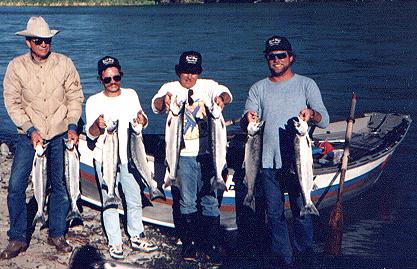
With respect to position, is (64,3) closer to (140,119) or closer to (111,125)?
(140,119)

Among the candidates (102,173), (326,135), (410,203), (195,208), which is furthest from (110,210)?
(410,203)

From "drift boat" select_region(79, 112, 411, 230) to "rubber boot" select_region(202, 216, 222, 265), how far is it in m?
0.72

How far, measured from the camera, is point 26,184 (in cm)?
659

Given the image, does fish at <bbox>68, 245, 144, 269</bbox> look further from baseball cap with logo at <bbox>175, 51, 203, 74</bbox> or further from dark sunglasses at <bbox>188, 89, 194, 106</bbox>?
baseball cap with logo at <bbox>175, 51, 203, 74</bbox>

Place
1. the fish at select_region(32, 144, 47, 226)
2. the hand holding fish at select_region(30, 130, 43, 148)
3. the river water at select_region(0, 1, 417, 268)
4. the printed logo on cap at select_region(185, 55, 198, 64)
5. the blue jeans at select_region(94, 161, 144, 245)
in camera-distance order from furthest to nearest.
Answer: the river water at select_region(0, 1, 417, 268)
the blue jeans at select_region(94, 161, 144, 245)
the printed logo on cap at select_region(185, 55, 198, 64)
the fish at select_region(32, 144, 47, 226)
the hand holding fish at select_region(30, 130, 43, 148)

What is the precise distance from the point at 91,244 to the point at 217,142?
248 centimetres

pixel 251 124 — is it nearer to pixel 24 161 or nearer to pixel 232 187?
pixel 232 187

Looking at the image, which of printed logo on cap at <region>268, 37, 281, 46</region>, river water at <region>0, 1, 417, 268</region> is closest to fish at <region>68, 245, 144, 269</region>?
printed logo on cap at <region>268, 37, 281, 46</region>

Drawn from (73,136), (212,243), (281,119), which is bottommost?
(212,243)

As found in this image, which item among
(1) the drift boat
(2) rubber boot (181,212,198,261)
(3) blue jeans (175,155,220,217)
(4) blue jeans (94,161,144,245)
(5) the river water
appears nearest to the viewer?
(3) blue jeans (175,155,220,217)

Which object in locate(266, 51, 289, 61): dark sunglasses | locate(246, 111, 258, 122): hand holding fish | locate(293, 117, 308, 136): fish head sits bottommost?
locate(293, 117, 308, 136): fish head

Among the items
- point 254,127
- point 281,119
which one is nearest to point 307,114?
point 281,119

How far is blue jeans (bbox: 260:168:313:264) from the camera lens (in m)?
6.38

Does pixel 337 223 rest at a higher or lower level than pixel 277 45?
lower
